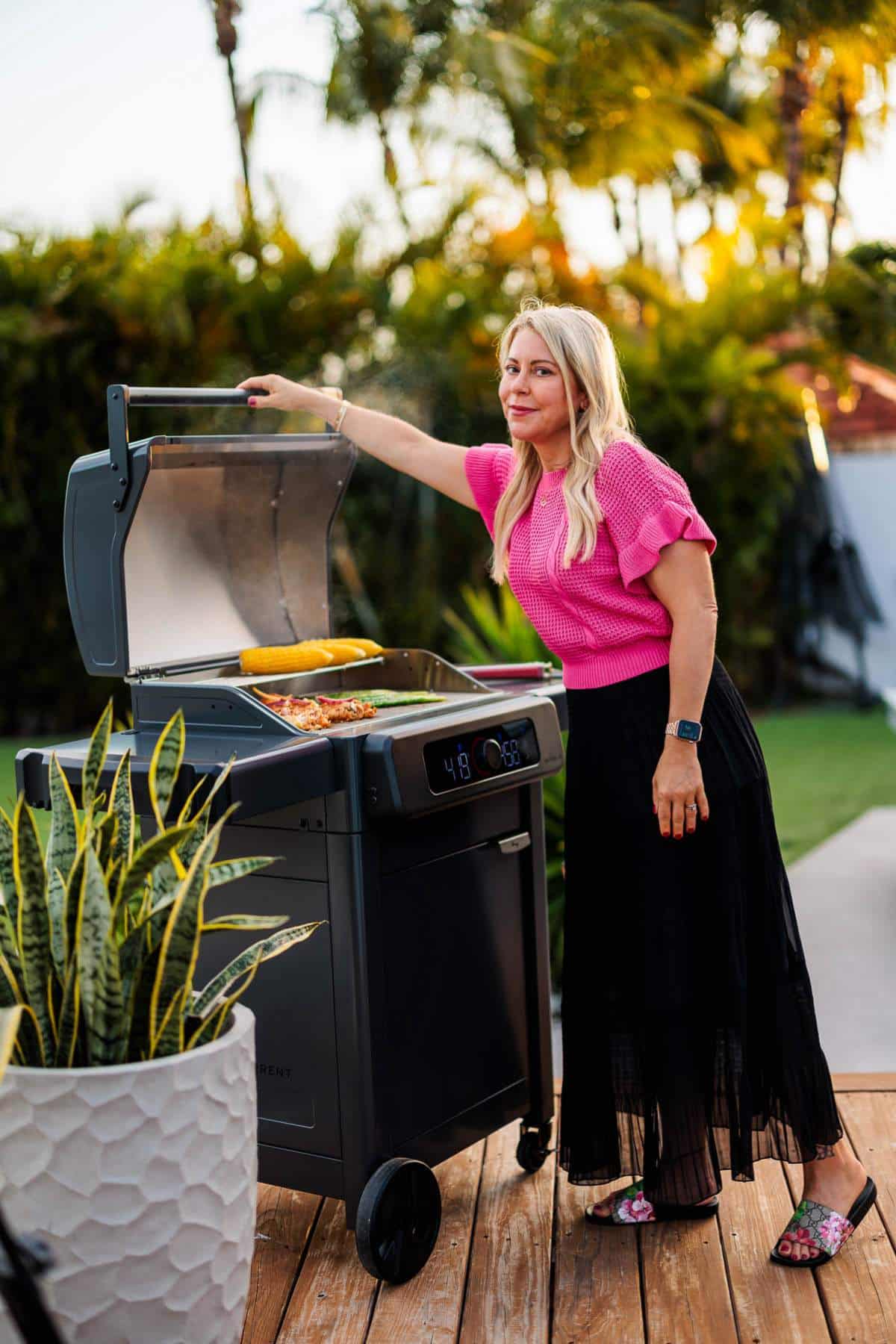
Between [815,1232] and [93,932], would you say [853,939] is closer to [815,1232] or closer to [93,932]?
[815,1232]

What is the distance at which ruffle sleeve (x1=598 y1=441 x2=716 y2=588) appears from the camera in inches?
87.0

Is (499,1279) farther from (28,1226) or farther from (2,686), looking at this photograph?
(2,686)

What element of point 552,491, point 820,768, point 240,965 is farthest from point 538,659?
point 820,768

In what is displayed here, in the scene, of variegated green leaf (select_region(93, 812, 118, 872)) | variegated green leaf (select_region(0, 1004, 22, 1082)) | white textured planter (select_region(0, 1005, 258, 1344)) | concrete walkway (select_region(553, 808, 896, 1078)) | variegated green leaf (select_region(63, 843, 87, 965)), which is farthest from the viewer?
concrete walkway (select_region(553, 808, 896, 1078))

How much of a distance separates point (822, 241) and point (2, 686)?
14.9 metres

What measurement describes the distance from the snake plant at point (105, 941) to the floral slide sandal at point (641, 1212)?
1046 millimetres

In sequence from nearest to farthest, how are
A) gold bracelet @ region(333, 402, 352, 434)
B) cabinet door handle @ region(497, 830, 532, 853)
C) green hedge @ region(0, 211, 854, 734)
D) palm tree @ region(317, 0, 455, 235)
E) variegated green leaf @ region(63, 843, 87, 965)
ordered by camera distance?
variegated green leaf @ region(63, 843, 87, 965), cabinet door handle @ region(497, 830, 532, 853), gold bracelet @ region(333, 402, 352, 434), green hedge @ region(0, 211, 854, 734), palm tree @ region(317, 0, 455, 235)

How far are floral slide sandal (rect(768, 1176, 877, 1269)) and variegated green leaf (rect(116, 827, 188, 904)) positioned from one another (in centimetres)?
136

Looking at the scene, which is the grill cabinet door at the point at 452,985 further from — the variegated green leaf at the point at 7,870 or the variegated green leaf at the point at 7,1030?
the variegated green leaf at the point at 7,1030

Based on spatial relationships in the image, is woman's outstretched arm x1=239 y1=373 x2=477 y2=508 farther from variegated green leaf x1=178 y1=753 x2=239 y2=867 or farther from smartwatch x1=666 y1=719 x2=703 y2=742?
variegated green leaf x1=178 y1=753 x2=239 y2=867

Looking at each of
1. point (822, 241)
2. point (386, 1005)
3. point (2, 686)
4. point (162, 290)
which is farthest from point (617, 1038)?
point (822, 241)

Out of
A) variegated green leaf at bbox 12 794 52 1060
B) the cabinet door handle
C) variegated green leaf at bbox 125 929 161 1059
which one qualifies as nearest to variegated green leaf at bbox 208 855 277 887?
variegated green leaf at bbox 125 929 161 1059

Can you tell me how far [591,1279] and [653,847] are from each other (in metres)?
0.74

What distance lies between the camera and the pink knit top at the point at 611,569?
2229 millimetres
